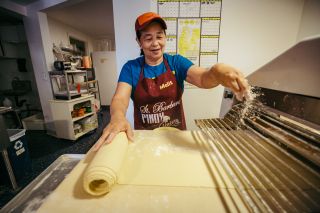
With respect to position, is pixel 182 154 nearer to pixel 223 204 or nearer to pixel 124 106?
pixel 223 204

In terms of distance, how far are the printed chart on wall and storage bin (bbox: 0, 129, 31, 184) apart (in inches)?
83.6

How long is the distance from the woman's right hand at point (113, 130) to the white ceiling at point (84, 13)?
2.72m

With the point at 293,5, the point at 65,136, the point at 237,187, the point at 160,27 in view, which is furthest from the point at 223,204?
the point at 65,136

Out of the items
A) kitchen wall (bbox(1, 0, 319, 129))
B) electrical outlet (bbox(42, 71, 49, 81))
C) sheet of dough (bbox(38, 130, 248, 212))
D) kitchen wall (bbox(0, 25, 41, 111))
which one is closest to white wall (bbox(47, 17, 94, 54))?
kitchen wall (bbox(0, 25, 41, 111))

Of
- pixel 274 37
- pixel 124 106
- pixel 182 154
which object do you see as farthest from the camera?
pixel 274 37

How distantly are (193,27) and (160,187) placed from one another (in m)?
1.63

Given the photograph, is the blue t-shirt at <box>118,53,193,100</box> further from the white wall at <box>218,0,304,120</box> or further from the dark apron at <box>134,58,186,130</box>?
the white wall at <box>218,0,304,120</box>

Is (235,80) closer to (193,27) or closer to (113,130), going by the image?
(113,130)

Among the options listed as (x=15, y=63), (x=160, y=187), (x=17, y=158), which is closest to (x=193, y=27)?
(x=160, y=187)

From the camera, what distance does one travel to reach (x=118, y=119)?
0.75m

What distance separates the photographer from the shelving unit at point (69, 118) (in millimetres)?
2887

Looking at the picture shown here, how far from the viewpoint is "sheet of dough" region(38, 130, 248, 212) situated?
40 centimetres

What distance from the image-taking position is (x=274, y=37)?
1.61m

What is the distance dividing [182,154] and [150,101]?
0.53m
